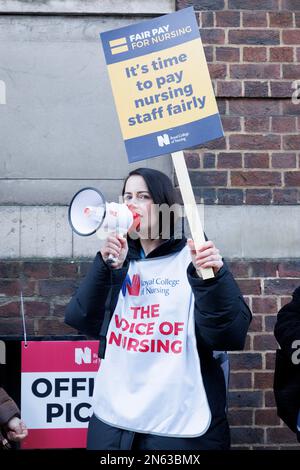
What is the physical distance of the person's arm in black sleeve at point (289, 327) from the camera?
144 inches

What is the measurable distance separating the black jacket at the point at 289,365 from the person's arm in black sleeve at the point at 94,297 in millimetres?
844

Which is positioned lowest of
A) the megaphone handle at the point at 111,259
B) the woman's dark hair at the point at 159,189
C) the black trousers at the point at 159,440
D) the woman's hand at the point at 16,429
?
the woman's hand at the point at 16,429

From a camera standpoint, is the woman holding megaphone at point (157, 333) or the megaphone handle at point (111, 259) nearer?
the woman holding megaphone at point (157, 333)

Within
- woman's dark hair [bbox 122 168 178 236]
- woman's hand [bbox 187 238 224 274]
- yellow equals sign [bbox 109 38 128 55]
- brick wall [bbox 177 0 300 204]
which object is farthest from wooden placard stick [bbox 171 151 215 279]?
brick wall [bbox 177 0 300 204]

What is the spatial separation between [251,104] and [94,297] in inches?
92.7

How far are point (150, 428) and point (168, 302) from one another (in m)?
0.53

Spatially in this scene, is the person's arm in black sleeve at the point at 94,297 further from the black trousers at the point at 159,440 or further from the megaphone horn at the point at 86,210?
the black trousers at the point at 159,440

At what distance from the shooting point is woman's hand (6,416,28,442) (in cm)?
387

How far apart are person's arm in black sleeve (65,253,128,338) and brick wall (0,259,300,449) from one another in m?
1.58

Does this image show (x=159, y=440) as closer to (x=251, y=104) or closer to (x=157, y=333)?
(x=157, y=333)

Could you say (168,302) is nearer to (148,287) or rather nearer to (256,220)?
(148,287)

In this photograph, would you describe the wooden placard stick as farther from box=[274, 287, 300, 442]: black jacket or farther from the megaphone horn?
box=[274, 287, 300, 442]: black jacket

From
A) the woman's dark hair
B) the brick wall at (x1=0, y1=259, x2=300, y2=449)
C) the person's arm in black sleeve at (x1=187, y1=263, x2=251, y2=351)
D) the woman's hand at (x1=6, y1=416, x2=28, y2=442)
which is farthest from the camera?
the brick wall at (x1=0, y1=259, x2=300, y2=449)

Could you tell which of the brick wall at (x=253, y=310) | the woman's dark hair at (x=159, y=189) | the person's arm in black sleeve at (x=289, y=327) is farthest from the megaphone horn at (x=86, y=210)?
the brick wall at (x=253, y=310)
